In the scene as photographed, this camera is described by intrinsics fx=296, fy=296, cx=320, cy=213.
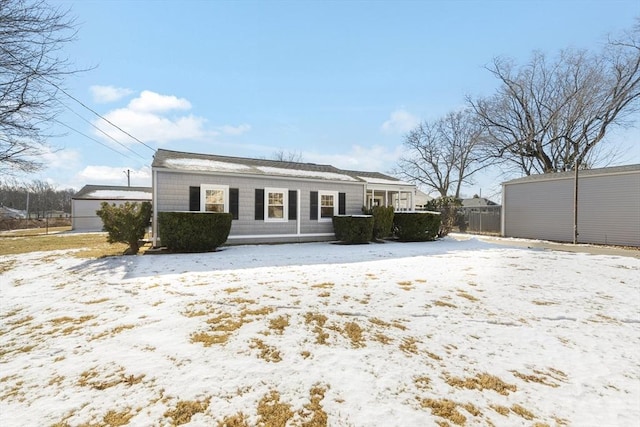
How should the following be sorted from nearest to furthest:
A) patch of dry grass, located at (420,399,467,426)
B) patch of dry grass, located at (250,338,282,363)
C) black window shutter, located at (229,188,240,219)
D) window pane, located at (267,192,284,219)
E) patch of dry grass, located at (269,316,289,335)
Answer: patch of dry grass, located at (420,399,467,426), patch of dry grass, located at (250,338,282,363), patch of dry grass, located at (269,316,289,335), black window shutter, located at (229,188,240,219), window pane, located at (267,192,284,219)

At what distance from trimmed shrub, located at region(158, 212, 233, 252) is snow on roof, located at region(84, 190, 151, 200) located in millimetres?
20047

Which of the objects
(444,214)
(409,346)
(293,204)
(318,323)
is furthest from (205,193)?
(444,214)

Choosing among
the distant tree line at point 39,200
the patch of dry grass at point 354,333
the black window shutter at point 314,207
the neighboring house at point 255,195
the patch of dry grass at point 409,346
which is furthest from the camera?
the distant tree line at point 39,200

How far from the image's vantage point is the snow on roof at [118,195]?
25852 millimetres

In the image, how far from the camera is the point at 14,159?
414 inches

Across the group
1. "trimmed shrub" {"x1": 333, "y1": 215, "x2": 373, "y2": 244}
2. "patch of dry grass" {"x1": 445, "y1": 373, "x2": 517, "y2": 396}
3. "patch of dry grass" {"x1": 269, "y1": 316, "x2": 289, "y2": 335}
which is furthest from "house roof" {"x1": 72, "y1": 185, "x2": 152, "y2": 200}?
"patch of dry grass" {"x1": 445, "y1": 373, "x2": 517, "y2": 396}

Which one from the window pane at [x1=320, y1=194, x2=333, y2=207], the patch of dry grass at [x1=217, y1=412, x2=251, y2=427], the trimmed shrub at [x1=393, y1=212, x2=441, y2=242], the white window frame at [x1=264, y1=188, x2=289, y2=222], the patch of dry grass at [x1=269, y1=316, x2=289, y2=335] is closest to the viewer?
the patch of dry grass at [x1=217, y1=412, x2=251, y2=427]

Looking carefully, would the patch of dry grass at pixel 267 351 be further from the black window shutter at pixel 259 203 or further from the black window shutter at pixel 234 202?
the black window shutter at pixel 259 203

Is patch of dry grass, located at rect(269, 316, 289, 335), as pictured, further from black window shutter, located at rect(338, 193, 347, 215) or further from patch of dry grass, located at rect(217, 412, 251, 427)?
black window shutter, located at rect(338, 193, 347, 215)

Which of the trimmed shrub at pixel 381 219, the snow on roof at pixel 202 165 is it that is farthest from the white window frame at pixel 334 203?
the snow on roof at pixel 202 165

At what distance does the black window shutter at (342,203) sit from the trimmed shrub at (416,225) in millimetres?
2576

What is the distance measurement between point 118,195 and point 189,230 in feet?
73.8

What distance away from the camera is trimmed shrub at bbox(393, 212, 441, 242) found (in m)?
14.0

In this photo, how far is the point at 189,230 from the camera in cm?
982
